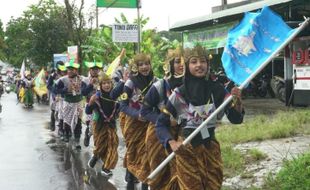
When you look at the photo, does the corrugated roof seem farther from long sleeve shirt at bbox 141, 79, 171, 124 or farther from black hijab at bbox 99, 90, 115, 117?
long sleeve shirt at bbox 141, 79, 171, 124

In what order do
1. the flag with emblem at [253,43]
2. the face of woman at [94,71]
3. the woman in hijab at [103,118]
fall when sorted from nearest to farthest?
the flag with emblem at [253,43] → the woman in hijab at [103,118] → the face of woman at [94,71]

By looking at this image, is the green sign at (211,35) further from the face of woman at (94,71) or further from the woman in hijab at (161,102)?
the woman in hijab at (161,102)

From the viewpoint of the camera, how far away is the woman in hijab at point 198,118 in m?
5.04

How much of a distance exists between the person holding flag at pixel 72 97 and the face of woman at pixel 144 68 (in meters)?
5.06

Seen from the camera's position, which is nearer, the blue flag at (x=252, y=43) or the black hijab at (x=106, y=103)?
the blue flag at (x=252, y=43)

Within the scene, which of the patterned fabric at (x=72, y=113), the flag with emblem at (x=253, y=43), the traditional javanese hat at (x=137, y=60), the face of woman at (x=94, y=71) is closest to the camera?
the flag with emblem at (x=253, y=43)

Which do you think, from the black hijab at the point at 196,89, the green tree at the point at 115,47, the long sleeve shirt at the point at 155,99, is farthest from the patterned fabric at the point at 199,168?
the green tree at the point at 115,47

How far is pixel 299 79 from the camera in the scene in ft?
53.6

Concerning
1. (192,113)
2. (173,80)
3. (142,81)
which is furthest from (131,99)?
(192,113)

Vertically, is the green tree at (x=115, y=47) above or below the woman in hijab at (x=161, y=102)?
above

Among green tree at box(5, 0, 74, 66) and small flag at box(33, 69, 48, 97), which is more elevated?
green tree at box(5, 0, 74, 66)

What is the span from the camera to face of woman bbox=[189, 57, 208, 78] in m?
5.03

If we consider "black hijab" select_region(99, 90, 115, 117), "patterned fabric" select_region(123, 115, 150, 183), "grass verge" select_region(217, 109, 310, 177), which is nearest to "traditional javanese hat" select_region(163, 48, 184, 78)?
"patterned fabric" select_region(123, 115, 150, 183)

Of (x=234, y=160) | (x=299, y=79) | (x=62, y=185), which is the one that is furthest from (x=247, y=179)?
(x=299, y=79)
